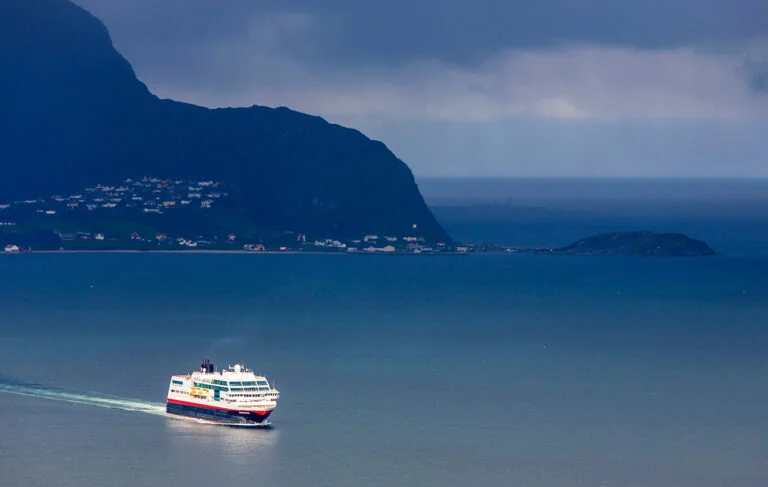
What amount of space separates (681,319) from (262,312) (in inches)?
1597

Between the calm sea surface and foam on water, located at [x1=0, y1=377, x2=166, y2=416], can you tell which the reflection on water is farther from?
foam on water, located at [x1=0, y1=377, x2=166, y2=416]

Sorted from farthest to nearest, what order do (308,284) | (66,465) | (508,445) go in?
(308,284), (508,445), (66,465)

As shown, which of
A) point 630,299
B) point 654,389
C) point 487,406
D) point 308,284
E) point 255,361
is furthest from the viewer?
point 308,284

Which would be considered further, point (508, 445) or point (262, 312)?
point (262, 312)

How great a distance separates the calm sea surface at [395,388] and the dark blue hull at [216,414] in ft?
3.93

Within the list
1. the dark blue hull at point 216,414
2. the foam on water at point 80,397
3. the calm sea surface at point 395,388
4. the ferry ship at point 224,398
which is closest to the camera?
the calm sea surface at point 395,388

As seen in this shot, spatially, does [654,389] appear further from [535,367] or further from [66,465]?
[66,465]

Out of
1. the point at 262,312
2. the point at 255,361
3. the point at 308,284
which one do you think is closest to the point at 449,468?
the point at 255,361

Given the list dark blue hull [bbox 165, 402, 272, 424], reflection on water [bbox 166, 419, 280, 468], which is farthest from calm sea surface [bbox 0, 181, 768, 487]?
dark blue hull [bbox 165, 402, 272, 424]

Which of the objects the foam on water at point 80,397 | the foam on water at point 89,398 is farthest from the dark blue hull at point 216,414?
the foam on water at point 80,397

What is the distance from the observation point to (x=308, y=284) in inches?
7707

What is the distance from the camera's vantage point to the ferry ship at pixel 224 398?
93312mm

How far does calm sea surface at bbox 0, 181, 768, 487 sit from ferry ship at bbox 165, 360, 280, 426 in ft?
4.84

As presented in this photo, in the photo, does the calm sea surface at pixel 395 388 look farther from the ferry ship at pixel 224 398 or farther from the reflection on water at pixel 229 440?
the ferry ship at pixel 224 398
